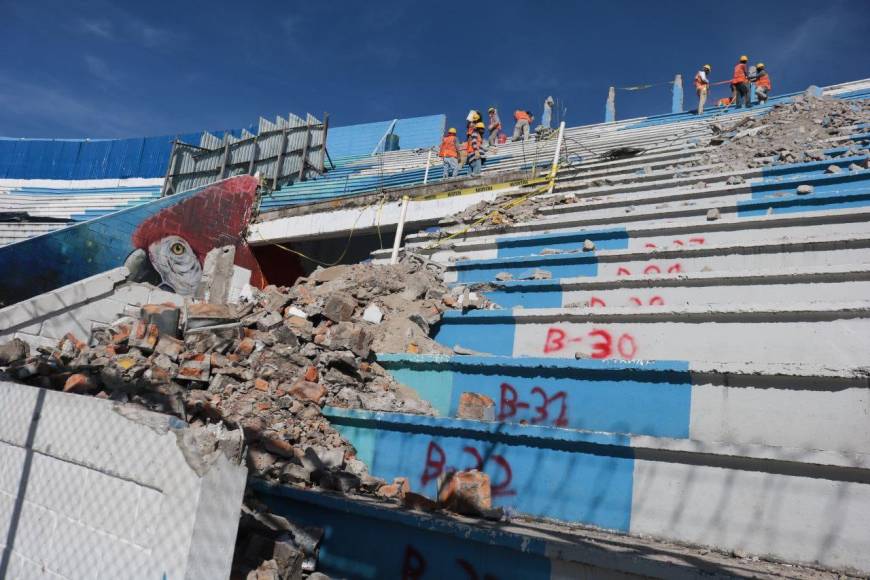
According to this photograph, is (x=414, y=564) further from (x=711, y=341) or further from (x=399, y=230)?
(x=399, y=230)

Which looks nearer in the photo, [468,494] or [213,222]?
[468,494]

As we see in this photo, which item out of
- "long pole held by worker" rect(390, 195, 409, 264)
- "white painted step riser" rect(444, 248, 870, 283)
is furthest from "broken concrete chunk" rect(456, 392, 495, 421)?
"long pole held by worker" rect(390, 195, 409, 264)

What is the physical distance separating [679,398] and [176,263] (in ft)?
25.6

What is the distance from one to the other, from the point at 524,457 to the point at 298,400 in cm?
177

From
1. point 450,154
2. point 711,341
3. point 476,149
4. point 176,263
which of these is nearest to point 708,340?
point 711,341

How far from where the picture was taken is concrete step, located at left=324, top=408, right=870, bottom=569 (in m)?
2.77

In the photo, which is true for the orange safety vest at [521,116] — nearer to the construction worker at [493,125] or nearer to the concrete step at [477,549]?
the construction worker at [493,125]

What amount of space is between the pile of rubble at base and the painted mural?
1.99m

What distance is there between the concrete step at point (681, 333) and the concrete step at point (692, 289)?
18 centimetres

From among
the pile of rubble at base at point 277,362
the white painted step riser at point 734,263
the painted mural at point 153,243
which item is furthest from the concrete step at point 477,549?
the painted mural at point 153,243

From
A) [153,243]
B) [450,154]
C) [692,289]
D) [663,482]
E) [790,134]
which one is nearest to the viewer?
[663,482]

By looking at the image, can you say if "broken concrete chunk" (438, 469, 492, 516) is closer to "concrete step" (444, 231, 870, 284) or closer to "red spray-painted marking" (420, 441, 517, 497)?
"red spray-painted marking" (420, 441, 517, 497)

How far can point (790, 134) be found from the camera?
8.48 m

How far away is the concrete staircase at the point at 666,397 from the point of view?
2.84 metres
